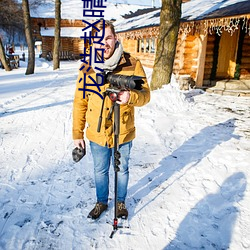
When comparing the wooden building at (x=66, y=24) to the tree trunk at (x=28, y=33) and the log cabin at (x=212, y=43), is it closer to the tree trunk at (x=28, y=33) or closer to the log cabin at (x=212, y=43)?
the tree trunk at (x=28, y=33)

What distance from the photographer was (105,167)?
236 cm

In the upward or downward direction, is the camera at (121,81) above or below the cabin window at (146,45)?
below

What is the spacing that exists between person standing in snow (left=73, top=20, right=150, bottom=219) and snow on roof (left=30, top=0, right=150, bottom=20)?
31561mm

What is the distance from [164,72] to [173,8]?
198 cm

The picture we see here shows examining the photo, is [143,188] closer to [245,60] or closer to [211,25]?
[211,25]

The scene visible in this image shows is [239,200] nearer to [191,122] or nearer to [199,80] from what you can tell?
[191,122]

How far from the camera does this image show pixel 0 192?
2.89m

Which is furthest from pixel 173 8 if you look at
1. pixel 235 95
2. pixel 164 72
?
pixel 235 95

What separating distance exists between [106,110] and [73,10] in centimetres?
3633

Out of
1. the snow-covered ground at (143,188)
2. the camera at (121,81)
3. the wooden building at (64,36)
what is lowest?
the snow-covered ground at (143,188)

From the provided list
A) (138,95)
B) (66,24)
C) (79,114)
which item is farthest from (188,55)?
(66,24)

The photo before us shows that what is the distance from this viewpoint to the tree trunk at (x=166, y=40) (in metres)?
7.16

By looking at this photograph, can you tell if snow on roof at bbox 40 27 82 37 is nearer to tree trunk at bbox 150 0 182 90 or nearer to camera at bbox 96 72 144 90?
tree trunk at bbox 150 0 182 90

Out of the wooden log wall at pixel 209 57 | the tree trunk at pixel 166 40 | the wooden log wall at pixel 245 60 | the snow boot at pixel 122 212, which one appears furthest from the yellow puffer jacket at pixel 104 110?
the wooden log wall at pixel 245 60
